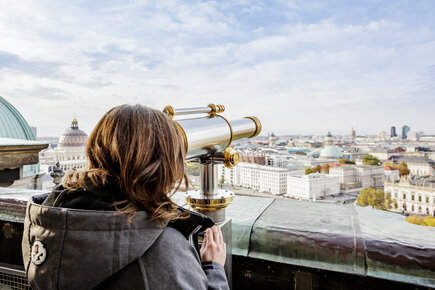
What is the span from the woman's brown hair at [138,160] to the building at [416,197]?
9.54m

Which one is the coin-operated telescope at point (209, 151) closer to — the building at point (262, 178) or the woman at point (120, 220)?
the woman at point (120, 220)

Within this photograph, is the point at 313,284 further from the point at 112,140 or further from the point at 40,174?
the point at 40,174

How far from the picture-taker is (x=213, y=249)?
0.68 meters

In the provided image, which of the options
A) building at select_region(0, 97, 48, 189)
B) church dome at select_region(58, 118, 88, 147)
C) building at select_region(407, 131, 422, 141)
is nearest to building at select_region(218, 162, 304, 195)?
church dome at select_region(58, 118, 88, 147)

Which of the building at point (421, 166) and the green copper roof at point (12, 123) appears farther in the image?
the building at point (421, 166)

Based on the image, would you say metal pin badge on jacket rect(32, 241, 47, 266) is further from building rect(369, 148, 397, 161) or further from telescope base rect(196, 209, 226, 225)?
building rect(369, 148, 397, 161)

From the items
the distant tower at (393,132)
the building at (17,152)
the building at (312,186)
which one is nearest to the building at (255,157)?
the building at (312,186)

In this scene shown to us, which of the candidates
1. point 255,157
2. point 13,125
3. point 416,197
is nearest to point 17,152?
point 13,125

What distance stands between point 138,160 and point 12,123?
7.89 metres

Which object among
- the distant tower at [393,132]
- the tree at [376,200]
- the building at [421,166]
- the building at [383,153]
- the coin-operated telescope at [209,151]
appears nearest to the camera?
the coin-operated telescope at [209,151]

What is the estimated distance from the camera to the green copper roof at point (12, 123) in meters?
6.80

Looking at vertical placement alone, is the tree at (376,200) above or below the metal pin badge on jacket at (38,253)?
below

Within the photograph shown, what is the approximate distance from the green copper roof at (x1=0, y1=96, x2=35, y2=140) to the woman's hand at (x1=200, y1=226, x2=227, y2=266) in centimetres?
736

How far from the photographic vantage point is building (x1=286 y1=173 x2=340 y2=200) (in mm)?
16562
